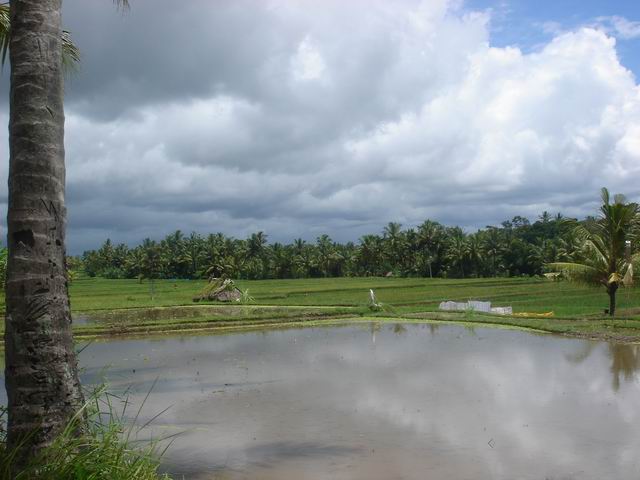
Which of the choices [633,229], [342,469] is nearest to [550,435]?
[342,469]

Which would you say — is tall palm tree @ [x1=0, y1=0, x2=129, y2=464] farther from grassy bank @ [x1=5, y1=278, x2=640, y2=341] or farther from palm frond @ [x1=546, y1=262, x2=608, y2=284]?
palm frond @ [x1=546, y1=262, x2=608, y2=284]

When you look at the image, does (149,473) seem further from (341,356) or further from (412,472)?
(341,356)

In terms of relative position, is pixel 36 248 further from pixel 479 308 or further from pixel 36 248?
pixel 479 308

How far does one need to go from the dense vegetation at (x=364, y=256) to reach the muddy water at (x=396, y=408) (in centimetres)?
5359

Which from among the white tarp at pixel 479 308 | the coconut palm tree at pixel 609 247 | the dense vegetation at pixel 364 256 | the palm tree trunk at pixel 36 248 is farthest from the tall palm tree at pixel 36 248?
the dense vegetation at pixel 364 256

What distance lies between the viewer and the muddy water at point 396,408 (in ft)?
20.1

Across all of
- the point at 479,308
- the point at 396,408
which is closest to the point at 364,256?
the point at 479,308

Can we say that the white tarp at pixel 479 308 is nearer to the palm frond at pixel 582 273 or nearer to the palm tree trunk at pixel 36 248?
the palm frond at pixel 582 273

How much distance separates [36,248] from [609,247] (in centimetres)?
2114

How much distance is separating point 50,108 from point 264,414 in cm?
560

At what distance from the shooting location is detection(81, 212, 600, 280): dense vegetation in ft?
226

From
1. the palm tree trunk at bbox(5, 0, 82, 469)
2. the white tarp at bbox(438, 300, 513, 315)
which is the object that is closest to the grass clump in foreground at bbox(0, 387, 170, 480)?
the palm tree trunk at bbox(5, 0, 82, 469)

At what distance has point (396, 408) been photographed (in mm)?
8422

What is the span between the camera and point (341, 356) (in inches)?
532
